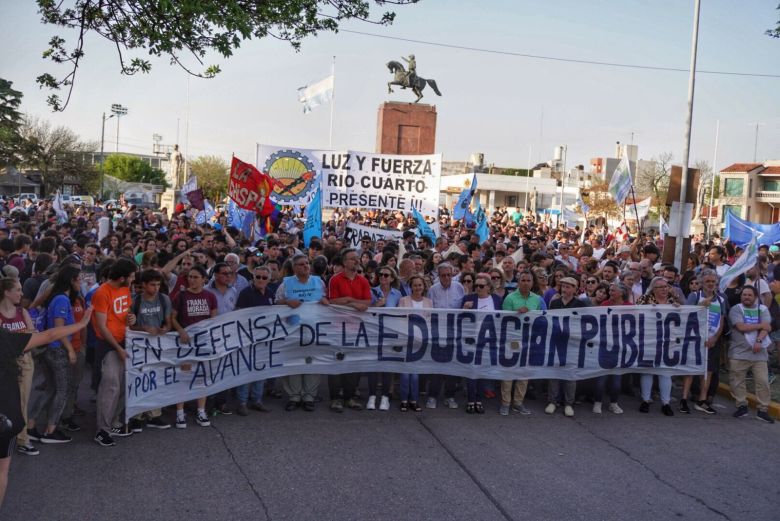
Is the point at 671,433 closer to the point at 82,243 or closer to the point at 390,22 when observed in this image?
the point at 390,22

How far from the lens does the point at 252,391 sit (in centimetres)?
845

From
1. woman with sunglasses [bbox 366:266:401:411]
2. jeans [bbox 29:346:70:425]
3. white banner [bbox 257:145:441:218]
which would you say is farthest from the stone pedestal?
jeans [bbox 29:346:70:425]

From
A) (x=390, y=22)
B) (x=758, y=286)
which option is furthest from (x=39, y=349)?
(x=758, y=286)

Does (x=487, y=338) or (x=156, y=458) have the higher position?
(x=487, y=338)

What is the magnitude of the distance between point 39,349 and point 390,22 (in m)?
5.56

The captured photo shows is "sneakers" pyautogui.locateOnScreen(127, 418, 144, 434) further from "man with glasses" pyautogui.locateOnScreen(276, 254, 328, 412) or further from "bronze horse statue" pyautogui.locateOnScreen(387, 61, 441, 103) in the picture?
"bronze horse statue" pyautogui.locateOnScreen(387, 61, 441, 103)

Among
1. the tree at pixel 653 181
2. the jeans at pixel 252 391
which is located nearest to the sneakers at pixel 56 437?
the jeans at pixel 252 391

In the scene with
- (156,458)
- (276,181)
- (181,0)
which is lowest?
(156,458)

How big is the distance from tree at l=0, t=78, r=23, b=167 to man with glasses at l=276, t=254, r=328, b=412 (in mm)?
15151

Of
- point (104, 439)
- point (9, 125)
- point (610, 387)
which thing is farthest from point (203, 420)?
point (9, 125)

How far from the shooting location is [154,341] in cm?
757

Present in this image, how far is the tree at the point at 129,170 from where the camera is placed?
361 feet

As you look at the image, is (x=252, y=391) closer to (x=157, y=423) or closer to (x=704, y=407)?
(x=157, y=423)

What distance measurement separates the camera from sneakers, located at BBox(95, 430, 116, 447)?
6969mm
